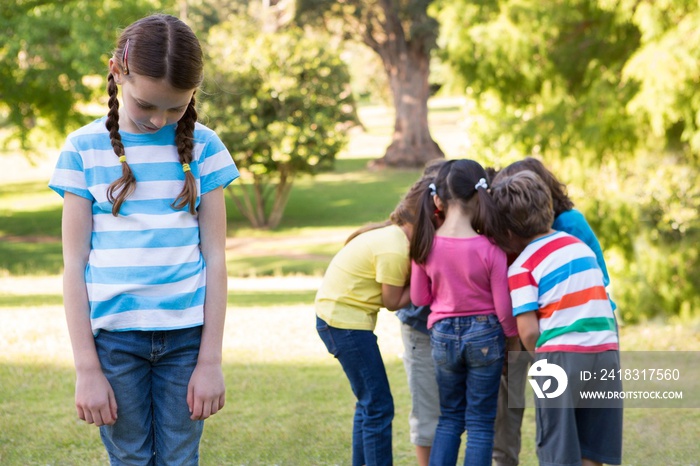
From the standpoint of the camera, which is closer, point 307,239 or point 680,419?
point 680,419

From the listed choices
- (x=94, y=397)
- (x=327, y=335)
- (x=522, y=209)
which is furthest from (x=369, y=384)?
(x=94, y=397)

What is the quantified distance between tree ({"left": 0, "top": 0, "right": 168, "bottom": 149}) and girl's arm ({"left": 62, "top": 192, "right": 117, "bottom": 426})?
15667 millimetres

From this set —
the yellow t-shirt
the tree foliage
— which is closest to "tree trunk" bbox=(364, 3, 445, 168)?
the tree foliage

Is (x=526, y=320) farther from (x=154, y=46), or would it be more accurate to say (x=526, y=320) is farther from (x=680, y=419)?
(x=680, y=419)

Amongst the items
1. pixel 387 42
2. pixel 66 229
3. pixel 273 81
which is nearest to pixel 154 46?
pixel 66 229

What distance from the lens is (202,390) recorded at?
7.55ft

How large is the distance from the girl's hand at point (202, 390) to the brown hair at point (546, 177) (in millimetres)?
1949

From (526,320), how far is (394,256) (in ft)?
2.14

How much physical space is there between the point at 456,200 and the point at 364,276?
1.81 ft

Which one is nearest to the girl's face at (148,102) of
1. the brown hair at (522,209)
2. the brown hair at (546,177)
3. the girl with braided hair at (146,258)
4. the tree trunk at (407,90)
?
the girl with braided hair at (146,258)

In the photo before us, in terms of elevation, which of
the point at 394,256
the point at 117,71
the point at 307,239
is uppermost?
the point at 117,71

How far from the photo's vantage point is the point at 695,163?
10.4m

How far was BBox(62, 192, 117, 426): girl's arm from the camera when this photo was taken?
2.21 metres

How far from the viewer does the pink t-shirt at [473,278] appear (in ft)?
11.7
